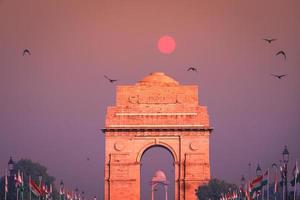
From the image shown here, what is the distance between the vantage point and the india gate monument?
10700 cm

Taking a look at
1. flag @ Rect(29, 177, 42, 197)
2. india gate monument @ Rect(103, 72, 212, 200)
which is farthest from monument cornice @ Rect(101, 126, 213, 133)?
flag @ Rect(29, 177, 42, 197)

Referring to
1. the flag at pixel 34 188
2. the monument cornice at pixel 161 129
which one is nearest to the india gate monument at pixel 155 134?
the monument cornice at pixel 161 129

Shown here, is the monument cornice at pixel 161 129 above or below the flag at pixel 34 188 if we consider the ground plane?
above

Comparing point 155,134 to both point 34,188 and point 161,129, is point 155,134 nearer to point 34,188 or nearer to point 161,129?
point 161,129

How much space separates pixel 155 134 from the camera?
10738 centimetres

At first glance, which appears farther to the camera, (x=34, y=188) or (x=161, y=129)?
(x=161, y=129)

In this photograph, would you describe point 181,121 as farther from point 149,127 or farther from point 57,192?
point 57,192

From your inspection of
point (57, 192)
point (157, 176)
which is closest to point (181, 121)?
point (57, 192)

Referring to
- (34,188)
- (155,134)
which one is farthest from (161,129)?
(34,188)

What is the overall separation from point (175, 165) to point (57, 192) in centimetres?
2391

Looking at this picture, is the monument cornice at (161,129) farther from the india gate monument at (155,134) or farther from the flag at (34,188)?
the flag at (34,188)

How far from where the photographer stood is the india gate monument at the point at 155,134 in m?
107

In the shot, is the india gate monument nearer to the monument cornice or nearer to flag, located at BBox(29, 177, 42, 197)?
the monument cornice

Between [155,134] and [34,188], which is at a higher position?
[155,134]
